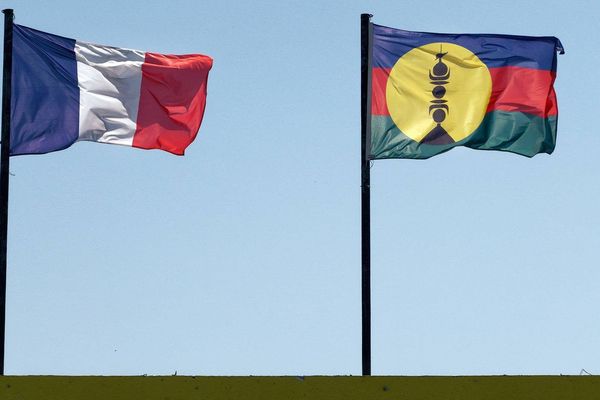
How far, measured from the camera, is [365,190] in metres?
21.4

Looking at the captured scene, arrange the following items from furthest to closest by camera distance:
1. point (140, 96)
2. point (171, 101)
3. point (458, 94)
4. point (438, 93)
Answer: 1. point (171, 101)
2. point (140, 96)
3. point (458, 94)
4. point (438, 93)

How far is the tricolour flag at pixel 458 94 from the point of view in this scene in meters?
22.5

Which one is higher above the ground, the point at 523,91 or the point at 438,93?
the point at 523,91


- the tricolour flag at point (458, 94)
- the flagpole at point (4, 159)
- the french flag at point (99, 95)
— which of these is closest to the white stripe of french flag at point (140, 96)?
the french flag at point (99, 95)

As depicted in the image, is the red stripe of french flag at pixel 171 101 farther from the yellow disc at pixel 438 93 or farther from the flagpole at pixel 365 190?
the yellow disc at pixel 438 93

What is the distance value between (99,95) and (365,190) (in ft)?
18.1

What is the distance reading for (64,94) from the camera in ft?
75.1

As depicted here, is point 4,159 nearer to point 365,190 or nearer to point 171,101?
point 171,101

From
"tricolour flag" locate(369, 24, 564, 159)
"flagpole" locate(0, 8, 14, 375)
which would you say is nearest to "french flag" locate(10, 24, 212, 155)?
"flagpole" locate(0, 8, 14, 375)

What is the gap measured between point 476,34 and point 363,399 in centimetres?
923

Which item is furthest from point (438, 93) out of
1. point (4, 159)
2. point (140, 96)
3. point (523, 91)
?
point (4, 159)

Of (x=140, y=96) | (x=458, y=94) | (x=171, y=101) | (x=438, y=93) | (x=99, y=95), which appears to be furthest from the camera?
(x=171, y=101)

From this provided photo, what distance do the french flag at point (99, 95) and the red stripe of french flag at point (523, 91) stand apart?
551 cm

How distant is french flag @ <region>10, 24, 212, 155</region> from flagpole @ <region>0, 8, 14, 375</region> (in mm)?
271
